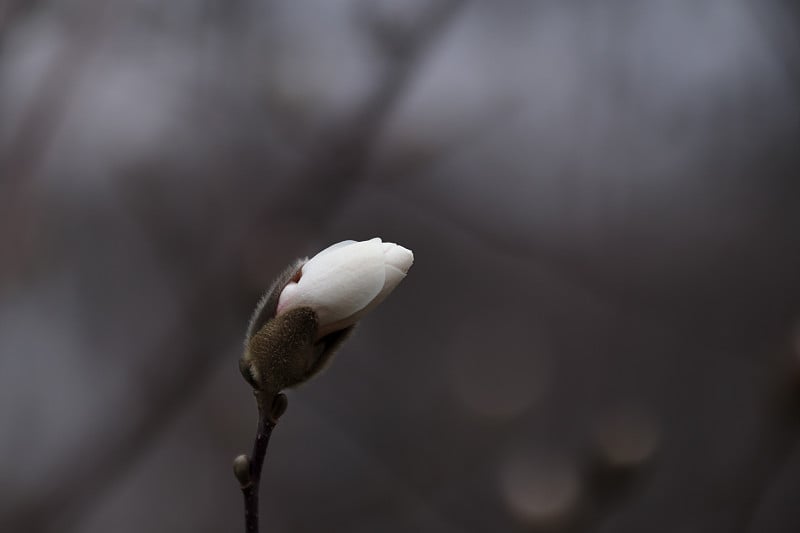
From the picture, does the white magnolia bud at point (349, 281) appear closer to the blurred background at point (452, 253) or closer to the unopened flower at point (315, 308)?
the unopened flower at point (315, 308)

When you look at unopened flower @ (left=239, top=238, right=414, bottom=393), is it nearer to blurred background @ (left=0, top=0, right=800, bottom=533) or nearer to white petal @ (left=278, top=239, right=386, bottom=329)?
white petal @ (left=278, top=239, right=386, bottom=329)

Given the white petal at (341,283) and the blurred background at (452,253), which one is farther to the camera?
the blurred background at (452,253)

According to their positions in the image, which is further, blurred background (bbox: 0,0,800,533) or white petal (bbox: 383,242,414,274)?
blurred background (bbox: 0,0,800,533)

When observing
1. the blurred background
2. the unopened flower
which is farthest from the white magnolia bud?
the blurred background

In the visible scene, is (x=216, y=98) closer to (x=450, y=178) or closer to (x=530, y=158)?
(x=450, y=178)

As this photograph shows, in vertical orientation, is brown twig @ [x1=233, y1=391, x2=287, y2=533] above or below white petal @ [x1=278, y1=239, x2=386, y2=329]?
below

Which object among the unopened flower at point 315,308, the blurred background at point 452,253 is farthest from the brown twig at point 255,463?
the blurred background at point 452,253

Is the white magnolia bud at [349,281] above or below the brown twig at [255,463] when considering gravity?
above

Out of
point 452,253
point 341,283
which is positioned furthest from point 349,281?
point 452,253
